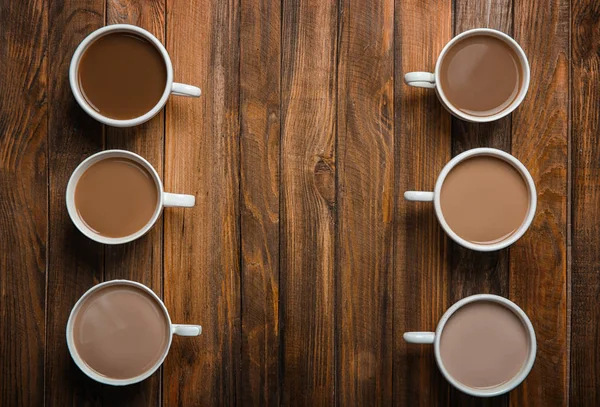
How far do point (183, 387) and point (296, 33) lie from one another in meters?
0.77

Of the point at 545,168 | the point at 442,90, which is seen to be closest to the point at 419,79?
the point at 442,90

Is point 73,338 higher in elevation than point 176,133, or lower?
lower

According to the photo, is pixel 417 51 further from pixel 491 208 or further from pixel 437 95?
pixel 491 208

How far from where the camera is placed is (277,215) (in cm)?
94

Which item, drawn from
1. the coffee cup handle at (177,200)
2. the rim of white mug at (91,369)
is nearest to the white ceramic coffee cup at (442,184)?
the coffee cup handle at (177,200)

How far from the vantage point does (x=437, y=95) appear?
89cm

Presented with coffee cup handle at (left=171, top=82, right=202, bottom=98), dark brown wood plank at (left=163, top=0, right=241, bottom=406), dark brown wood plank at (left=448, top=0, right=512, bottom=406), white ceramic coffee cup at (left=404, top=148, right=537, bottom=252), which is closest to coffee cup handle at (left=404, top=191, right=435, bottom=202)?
white ceramic coffee cup at (left=404, top=148, right=537, bottom=252)

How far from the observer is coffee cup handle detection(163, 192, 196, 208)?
2.82ft

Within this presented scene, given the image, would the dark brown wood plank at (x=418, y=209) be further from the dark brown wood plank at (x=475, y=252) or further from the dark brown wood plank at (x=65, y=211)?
the dark brown wood plank at (x=65, y=211)

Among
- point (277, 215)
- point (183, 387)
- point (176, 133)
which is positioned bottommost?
point (183, 387)

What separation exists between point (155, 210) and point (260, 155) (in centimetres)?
24

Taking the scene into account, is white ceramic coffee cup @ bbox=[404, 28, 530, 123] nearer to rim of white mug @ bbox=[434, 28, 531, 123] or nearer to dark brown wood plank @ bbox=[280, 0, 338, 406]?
rim of white mug @ bbox=[434, 28, 531, 123]

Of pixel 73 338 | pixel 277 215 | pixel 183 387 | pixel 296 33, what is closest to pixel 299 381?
pixel 183 387

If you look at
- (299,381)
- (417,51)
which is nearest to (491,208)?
(417,51)
